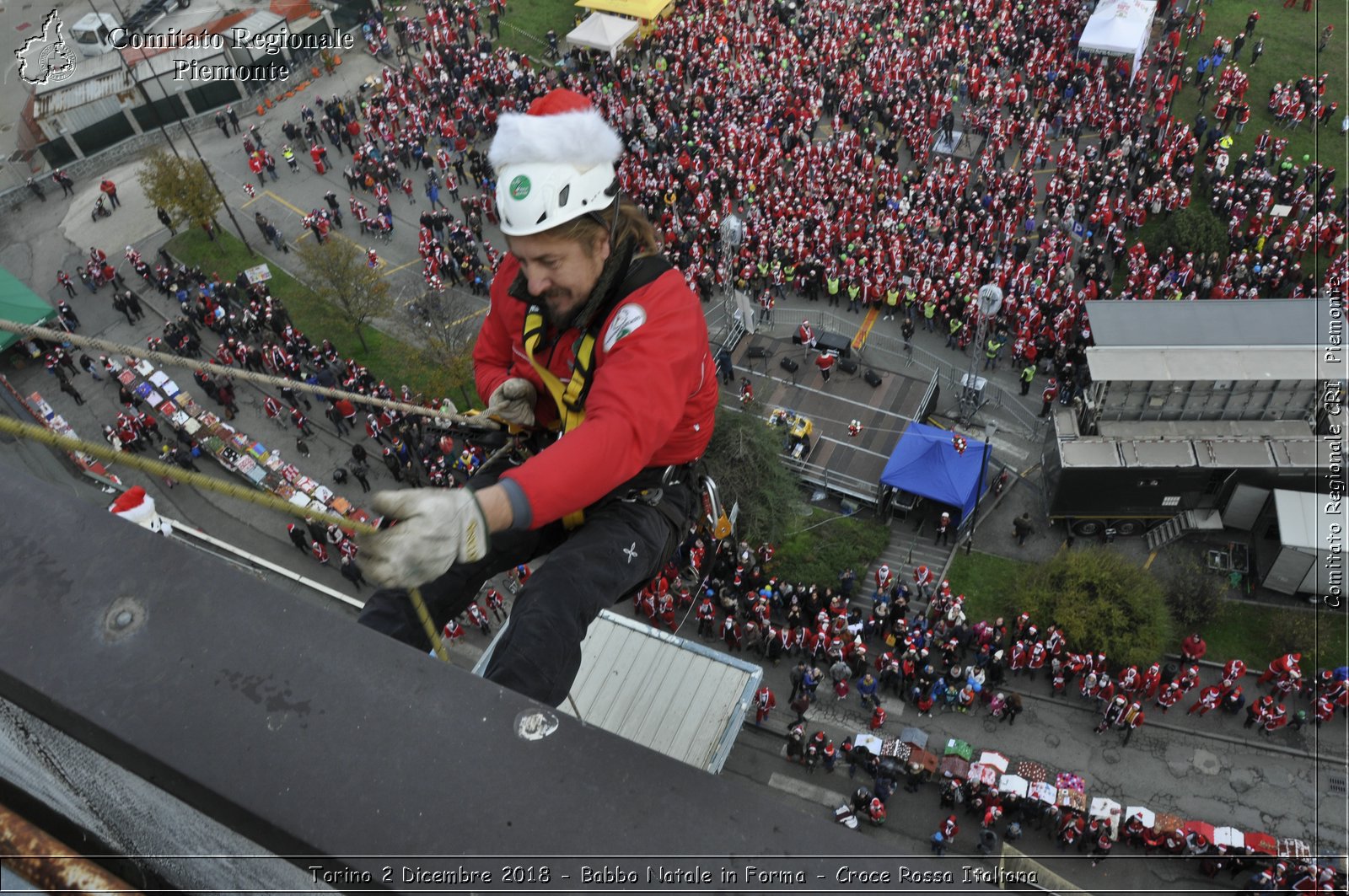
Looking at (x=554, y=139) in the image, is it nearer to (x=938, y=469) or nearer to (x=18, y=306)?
(x=938, y=469)

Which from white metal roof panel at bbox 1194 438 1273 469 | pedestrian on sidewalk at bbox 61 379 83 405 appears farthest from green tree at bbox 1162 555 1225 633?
pedestrian on sidewalk at bbox 61 379 83 405

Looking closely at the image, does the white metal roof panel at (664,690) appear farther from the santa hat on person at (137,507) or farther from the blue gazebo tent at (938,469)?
the santa hat on person at (137,507)

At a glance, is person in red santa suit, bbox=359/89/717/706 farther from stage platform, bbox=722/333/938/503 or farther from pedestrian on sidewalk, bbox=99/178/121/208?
pedestrian on sidewalk, bbox=99/178/121/208

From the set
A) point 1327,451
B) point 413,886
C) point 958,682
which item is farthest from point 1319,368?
point 413,886

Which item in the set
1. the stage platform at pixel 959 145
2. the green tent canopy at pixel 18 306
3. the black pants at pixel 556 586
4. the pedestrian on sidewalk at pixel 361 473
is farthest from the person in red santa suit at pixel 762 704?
the green tent canopy at pixel 18 306

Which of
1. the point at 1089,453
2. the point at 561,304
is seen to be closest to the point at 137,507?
the point at 561,304

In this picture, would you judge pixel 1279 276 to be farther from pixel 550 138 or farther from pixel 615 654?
pixel 550 138

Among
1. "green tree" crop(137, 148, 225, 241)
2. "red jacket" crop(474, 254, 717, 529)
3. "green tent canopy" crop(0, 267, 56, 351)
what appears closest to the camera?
"red jacket" crop(474, 254, 717, 529)
